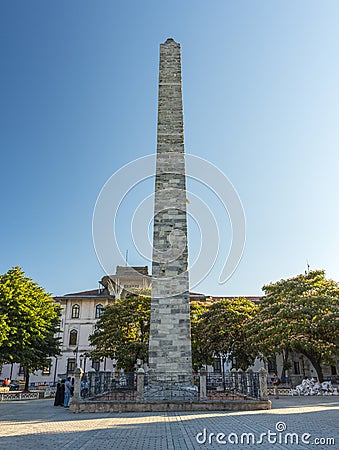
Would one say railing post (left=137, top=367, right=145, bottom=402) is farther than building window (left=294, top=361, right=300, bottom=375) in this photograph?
No

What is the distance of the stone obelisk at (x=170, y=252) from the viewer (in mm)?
16359

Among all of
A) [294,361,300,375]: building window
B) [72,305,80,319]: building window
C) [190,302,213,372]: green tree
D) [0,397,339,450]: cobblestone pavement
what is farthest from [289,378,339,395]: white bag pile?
[72,305,80,319]: building window

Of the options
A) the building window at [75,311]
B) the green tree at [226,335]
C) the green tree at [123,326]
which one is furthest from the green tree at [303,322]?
the building window at [75,311]

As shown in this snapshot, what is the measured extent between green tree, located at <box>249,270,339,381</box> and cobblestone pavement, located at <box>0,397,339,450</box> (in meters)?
10.4

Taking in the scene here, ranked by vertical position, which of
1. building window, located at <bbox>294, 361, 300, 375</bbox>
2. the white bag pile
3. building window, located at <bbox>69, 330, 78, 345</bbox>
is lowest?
the white bag pile

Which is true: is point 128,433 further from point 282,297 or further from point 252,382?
point 282,297

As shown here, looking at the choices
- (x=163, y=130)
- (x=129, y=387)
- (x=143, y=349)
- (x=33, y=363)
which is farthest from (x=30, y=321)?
(x=163, y=130)

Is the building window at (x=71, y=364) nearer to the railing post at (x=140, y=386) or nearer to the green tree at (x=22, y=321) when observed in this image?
the green tree at (x=22, y=321)

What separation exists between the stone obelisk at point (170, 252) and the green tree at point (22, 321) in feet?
36.2

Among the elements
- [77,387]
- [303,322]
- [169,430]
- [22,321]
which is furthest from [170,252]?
[22,321]

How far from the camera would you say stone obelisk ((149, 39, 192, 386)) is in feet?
53.7

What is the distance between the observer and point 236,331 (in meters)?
27.5

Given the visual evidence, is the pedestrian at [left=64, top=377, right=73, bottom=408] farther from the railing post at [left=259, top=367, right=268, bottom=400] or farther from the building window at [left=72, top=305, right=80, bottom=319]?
the building window at [left=72, top=305, right=80, bottom=319]

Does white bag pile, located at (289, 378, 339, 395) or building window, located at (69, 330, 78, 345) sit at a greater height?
→ building window, located at (69, 330, 78, 345)
